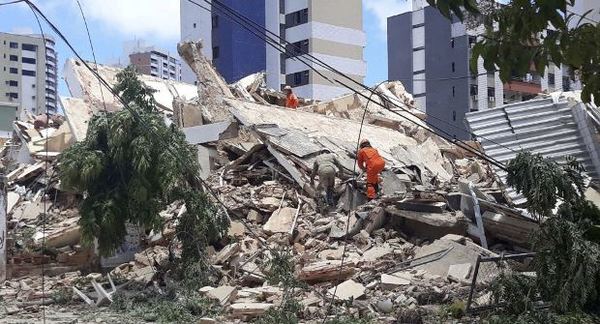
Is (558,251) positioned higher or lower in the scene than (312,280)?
higher

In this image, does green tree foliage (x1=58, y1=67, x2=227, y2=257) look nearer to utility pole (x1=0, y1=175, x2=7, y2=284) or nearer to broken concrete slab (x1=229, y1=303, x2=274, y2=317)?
utility pole (x1=0, y1=175, x2=7, y2=284)

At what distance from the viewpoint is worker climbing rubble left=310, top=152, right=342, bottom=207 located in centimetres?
1222

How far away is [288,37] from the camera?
50875 millimetres

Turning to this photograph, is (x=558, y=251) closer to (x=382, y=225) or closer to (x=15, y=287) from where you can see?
(x=382, y=225)

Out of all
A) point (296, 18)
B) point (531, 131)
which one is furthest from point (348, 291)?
point (296, 18)

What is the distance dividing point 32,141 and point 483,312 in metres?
13.0

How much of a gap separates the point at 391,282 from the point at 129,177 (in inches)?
153

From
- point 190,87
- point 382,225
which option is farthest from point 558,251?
point 190,87

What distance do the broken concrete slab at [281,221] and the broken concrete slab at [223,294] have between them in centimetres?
233

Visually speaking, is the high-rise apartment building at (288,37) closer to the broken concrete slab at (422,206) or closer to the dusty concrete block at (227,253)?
the broken concrete slab at (422,206)

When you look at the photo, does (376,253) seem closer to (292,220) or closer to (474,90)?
(292,220)

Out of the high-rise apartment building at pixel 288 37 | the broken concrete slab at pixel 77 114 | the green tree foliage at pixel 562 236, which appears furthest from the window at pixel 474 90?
the green tree foliage at pixel 562 236

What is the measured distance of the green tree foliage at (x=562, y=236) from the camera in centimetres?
707

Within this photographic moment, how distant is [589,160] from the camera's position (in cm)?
1076
